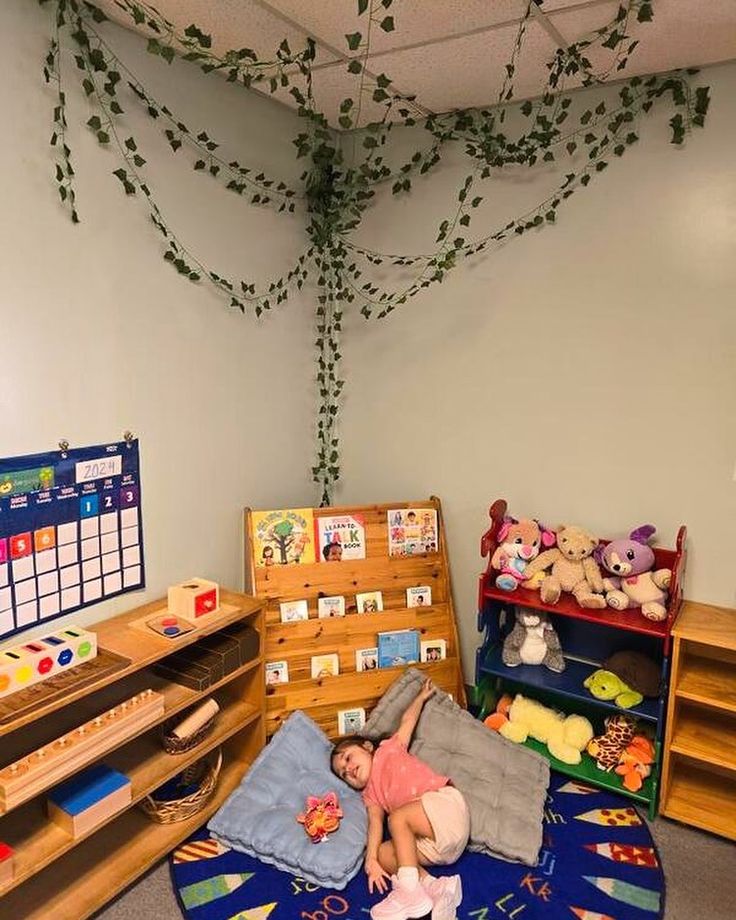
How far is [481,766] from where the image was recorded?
2379 millimetres

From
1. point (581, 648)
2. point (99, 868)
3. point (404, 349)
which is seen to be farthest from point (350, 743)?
point (404, 349)

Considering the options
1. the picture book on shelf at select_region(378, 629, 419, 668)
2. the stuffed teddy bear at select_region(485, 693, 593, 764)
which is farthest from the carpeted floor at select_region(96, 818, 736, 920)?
the picture book on shelf at select_region(378, 629, 419, 668)

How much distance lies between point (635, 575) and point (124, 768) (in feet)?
5.78

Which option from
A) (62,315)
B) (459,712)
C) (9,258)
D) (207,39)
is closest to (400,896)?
(459,712)

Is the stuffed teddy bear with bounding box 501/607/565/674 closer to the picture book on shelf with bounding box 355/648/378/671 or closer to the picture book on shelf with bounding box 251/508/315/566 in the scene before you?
the picture book on shelf with bounding box 355/648/378/671

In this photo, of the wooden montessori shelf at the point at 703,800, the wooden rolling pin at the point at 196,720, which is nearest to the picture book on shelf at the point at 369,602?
the wooden rolling pin at the point at 196,720

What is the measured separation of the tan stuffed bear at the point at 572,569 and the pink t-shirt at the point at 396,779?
0.71 meters

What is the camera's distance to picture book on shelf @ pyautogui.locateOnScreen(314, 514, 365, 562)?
2.66m

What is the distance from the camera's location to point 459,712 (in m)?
2.55

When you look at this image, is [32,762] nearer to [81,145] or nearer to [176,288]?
[176,288]

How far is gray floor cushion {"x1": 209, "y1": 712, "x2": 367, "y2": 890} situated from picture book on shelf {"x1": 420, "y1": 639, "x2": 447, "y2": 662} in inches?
19.7

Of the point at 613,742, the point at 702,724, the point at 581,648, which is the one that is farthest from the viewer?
the point at 581,648

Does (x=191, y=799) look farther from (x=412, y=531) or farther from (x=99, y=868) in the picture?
(x=412, y=531)

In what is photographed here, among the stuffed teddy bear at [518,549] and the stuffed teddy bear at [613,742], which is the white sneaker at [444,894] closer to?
the stuffed teddy bear at [613,742]
